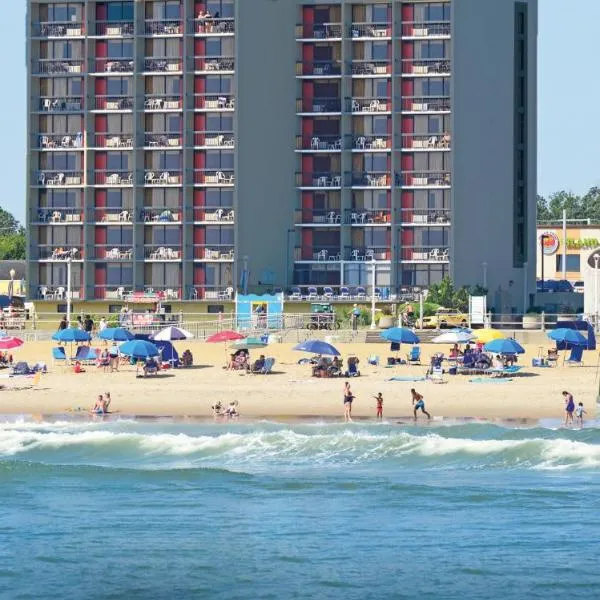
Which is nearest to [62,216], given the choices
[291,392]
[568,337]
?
[291,392]

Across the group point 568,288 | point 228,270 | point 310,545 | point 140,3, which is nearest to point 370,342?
point 228,270

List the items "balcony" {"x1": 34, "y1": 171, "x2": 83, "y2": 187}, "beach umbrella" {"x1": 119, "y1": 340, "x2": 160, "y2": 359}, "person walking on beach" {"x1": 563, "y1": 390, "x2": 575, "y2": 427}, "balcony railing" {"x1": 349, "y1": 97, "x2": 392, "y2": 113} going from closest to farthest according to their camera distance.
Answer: "person walking on beach" {"x1": 563, "y1": 390, "x2": 575, "y2": 427} → "beach umbrella" {"x1": 119, "y1": 340, "x2": 160, "y2": 359} → "balcony" {"x1": 34, "y1": 171, "x2": 83, "y2": 187} → "balcony railing" {"x1": 349, "y1": 97, "x2": 392, "y2": 113}

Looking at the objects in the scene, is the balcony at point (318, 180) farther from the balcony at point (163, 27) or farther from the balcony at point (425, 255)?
the balcony at point (163, 27)

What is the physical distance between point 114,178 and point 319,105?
1387 cm

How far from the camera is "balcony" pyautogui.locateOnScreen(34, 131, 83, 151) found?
11044 centimetres

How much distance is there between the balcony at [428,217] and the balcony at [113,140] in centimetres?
1764

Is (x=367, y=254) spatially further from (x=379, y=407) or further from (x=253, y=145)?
(x=379, y=407)

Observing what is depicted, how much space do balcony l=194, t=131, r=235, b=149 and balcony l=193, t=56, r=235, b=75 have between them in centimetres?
374

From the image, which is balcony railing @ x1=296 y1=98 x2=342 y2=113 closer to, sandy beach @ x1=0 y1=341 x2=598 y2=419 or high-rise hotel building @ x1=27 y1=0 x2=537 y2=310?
high-rise hotel building @ x1=27 y1=0 x2=537 y2=310

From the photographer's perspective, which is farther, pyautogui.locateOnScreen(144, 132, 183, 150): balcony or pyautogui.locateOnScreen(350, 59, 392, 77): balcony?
pyautogui.locateOnScreen(350, 59, 392, 77): balcony

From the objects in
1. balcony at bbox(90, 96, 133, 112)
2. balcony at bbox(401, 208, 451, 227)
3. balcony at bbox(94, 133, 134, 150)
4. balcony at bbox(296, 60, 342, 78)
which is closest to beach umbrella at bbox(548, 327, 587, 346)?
balcony at bbox(401, 208, 451, 227)

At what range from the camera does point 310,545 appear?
1737 inches

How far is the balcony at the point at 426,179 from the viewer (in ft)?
364

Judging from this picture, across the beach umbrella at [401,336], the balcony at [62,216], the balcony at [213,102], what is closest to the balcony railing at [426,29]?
the balcony at [213,102]
